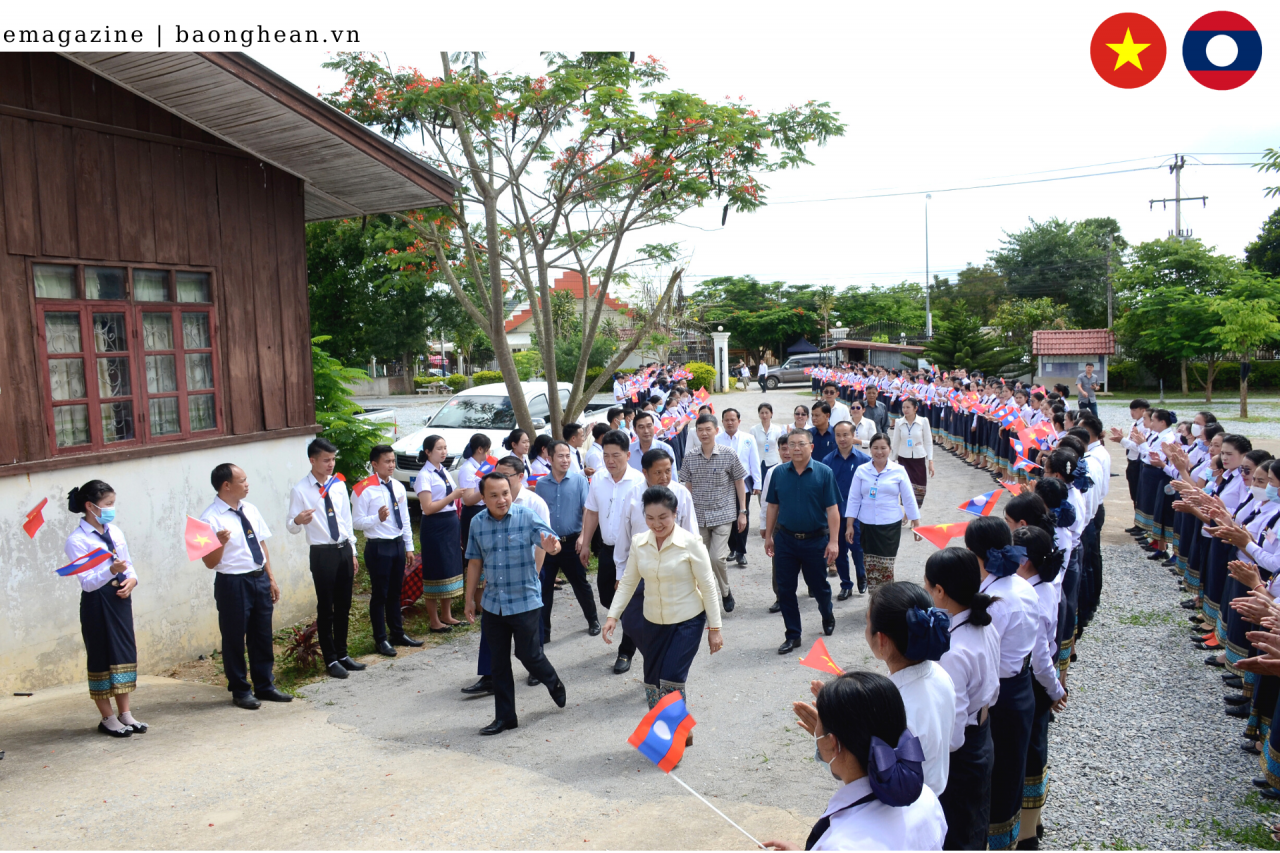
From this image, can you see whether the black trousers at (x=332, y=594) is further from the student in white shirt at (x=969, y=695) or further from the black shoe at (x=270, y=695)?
the student in white shirt at (x=969, y=695)

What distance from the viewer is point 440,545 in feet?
26.5

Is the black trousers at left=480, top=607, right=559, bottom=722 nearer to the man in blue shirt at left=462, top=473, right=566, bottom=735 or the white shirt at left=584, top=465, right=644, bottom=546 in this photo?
the man in blue shirt at left=462, top=473, right=566, bottom=735

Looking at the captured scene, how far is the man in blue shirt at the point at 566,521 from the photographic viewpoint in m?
7.46

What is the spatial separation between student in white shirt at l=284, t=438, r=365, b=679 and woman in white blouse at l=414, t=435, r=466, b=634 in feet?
3.40

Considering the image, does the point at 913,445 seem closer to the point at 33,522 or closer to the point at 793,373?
the point at 33,522

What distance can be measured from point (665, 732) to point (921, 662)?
4.19 feet

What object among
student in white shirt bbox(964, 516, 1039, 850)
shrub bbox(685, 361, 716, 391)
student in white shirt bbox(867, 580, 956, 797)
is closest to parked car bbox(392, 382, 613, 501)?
student in white shirt bbox(964, 516, 1039, 850)

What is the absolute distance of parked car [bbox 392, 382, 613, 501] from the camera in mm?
12500

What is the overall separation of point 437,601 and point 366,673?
1.23m

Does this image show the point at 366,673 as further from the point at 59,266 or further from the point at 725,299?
the point at 725,299

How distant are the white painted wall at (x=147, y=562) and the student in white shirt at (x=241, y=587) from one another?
136cm

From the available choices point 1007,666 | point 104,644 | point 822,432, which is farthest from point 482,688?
point 822,432

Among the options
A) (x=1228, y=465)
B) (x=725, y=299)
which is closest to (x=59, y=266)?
(x=1228, y=465)

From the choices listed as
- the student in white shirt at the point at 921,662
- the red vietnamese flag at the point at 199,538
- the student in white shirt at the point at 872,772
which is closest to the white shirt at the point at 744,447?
the red vietnamese flag at the point at 199,538
